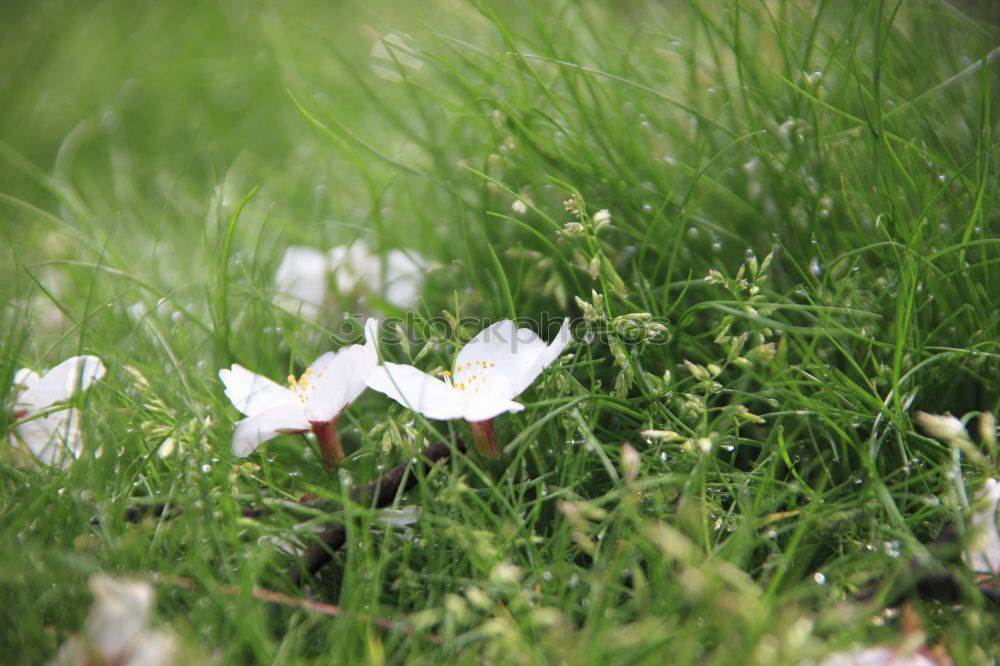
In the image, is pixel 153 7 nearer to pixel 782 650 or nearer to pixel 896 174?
pixel 896 174

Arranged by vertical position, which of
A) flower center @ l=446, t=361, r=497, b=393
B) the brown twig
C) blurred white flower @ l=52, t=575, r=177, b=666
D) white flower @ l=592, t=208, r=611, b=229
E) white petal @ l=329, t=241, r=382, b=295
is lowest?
the brown twig

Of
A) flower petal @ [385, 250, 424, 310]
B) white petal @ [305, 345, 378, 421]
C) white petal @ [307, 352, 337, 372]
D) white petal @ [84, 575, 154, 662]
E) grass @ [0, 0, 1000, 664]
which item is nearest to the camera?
white petal @ [84, 575, 154, 662]

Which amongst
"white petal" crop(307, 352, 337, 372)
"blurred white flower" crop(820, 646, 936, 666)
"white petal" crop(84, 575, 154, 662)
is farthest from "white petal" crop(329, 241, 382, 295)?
"blurred white flower" crop(820, 646, 936, 666)

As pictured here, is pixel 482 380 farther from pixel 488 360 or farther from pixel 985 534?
pixel 985 534

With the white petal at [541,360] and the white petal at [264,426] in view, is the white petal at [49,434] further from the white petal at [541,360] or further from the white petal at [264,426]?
the white petal at [541,360]

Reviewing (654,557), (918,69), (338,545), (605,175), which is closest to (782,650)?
(654,557)

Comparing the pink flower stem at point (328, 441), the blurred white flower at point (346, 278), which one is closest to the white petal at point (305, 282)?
the blurred white flower at point (346, 278)

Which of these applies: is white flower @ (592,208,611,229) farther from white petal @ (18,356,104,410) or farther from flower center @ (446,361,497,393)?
white petal @ (18,356,104,410)
